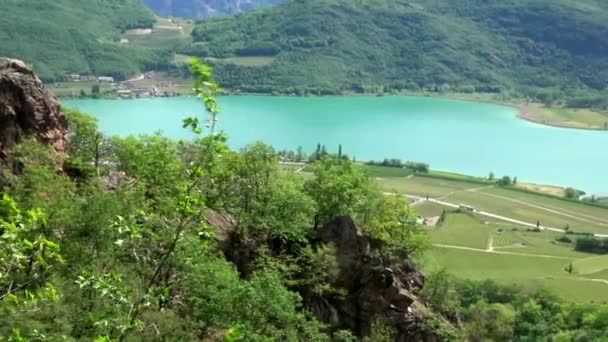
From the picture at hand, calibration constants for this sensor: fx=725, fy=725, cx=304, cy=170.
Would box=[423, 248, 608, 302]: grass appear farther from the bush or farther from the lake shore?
the lake shore

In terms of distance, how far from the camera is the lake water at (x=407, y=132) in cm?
9944

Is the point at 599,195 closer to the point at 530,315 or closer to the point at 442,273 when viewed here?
the point at 530,315

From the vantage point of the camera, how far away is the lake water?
326 ft

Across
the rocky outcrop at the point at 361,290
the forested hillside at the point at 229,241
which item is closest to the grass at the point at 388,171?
the forested hillside at the point at 229,241

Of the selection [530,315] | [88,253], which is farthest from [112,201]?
[530,315]

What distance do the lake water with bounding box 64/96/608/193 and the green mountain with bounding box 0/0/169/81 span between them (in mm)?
32474

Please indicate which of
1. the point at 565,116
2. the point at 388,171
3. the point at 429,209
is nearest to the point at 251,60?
the point at 565,116

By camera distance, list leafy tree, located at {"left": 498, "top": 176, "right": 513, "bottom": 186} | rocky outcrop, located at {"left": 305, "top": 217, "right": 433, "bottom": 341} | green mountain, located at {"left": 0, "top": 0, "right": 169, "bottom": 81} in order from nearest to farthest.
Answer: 1. rocky outcrop, located at {"left": 305, "top": 217, "right": 433, "bottom": 341}
2. leafy tree, located at {"left": 498, "top": 176, "right": 513, "bottom": 186}
3. green mountain, located at {"left": 0, "top": 0, "right": 169, "bottom": 81}

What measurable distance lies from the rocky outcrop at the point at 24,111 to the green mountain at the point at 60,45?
462ft

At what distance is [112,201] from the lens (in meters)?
17.8

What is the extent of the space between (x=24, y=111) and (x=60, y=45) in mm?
163269

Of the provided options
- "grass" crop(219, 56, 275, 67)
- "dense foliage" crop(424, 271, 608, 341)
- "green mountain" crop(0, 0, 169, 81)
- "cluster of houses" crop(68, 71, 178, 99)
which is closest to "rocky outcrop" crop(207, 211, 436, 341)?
"dense foliage" crop(424, 271, 608, 341)

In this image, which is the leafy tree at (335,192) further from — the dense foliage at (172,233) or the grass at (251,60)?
the grass at (251,60)

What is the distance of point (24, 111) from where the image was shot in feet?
72.6
